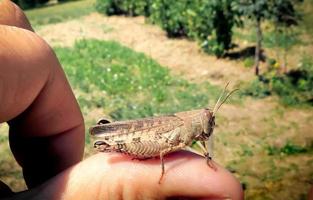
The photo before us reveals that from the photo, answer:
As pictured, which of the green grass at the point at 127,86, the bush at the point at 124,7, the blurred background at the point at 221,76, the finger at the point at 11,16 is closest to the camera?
the finger at the point at 11,16

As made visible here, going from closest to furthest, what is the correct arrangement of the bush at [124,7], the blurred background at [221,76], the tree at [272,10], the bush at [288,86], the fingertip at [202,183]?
the fingertip at [202,183] → the blurred background at [221,76] → the bush at [288,86] → the tree at [272,10] → the bush at [124,7]

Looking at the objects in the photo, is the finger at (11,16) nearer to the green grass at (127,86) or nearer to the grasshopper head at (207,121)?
the grasshopper head at (207,121)

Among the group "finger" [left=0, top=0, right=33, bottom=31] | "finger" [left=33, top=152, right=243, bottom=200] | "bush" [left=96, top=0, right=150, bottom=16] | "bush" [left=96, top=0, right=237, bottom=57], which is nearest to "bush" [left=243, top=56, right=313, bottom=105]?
"bush" [left=96, top=0, right=237, bottom=57]

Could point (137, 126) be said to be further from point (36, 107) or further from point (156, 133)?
point (36, 107)

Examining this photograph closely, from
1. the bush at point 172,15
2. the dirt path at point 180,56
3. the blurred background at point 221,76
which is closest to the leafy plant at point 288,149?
the blurred background at point 221,76

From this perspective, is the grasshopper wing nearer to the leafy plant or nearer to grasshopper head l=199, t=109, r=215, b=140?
grasshopper head l=199, t=109, r=215, b=140

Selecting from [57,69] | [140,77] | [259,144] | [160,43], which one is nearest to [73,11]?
[160,43]

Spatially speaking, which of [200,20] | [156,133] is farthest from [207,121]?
[200,20]

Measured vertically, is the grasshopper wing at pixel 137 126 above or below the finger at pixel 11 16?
below

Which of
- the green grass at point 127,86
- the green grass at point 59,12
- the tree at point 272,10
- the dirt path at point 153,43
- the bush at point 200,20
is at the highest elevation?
the tree at point 272,10
